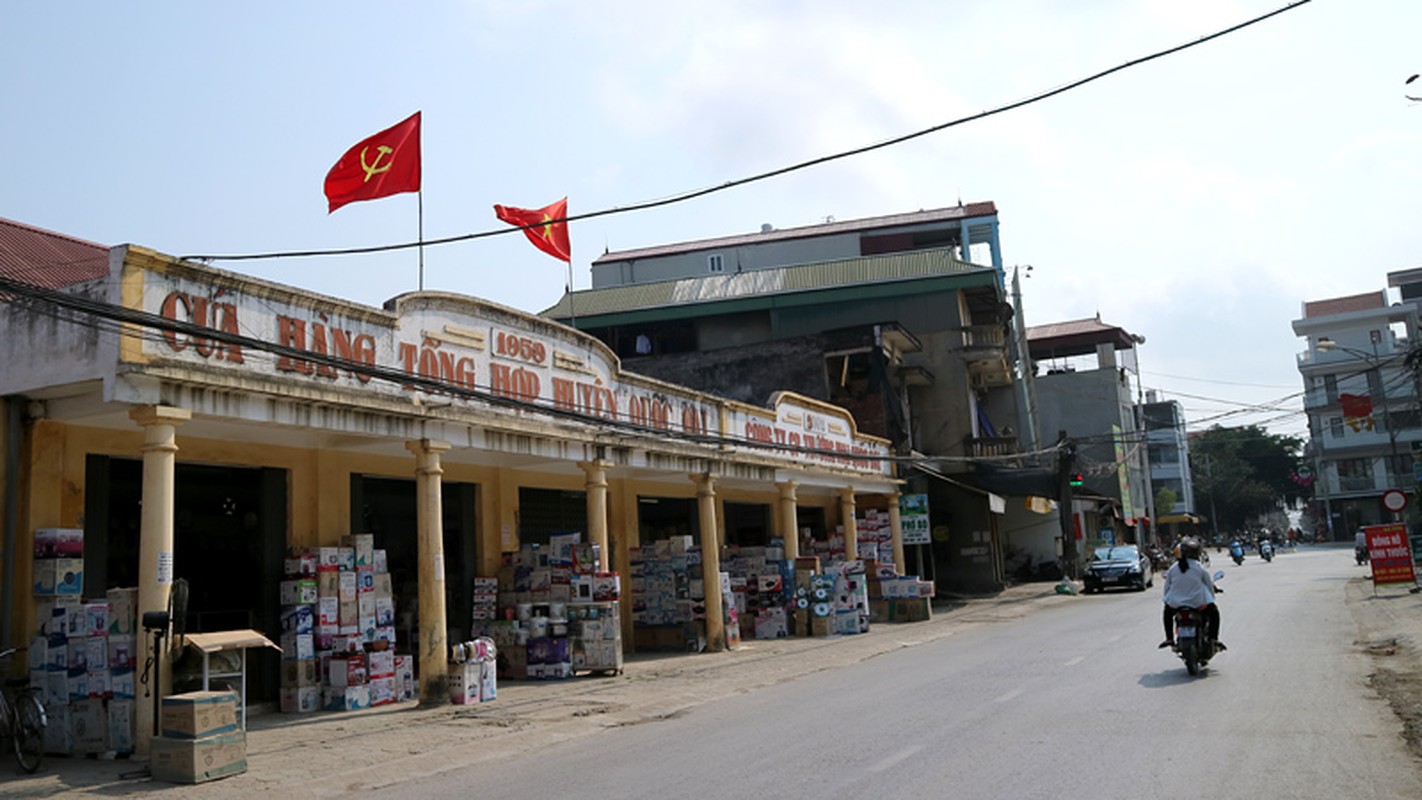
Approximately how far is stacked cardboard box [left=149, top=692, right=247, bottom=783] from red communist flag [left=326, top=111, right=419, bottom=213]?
25.9 feet

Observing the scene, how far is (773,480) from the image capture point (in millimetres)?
25141

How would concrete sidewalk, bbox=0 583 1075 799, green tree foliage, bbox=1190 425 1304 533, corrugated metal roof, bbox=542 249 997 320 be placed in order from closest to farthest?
concrete sidewalk, bbox=0 583 1075 799
corrugated metal roof, bbox=542 249 997 320
green tree foliage, bbox=1190 425 1304 533

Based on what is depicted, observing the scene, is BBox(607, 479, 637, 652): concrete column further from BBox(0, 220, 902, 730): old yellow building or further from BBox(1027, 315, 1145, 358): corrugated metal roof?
BBox(1027, 315, 1145, 358): corrugated metal roof

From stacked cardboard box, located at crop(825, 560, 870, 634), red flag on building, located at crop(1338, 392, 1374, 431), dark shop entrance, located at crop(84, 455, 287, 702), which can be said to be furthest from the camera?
red flag on building, located at crop(1338, 392, 1374, 431)

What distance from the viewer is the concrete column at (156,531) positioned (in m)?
10.7

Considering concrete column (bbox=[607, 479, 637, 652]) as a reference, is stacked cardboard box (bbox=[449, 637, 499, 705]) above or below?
below

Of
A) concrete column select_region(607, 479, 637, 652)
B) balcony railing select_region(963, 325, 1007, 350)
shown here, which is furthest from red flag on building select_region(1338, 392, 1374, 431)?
concrete column select_region(607, 479, 637, 652)

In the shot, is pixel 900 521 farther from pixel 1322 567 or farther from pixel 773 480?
pixel 1322 567

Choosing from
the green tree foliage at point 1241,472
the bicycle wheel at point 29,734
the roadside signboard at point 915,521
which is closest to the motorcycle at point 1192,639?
the bicycle wheel at point 29,734

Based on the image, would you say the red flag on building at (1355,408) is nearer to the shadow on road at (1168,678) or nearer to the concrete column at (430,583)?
the shadow on road at (1168,678)

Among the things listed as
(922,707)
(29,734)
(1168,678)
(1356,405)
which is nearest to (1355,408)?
(1356,405)

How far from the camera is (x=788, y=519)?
83.3ft

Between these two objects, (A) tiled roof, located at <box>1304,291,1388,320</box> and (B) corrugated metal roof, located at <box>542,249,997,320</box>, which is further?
(A) tiled roof, located at <box>1304,291,1388,320</box>

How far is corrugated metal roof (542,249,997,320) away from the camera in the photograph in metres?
43.1
